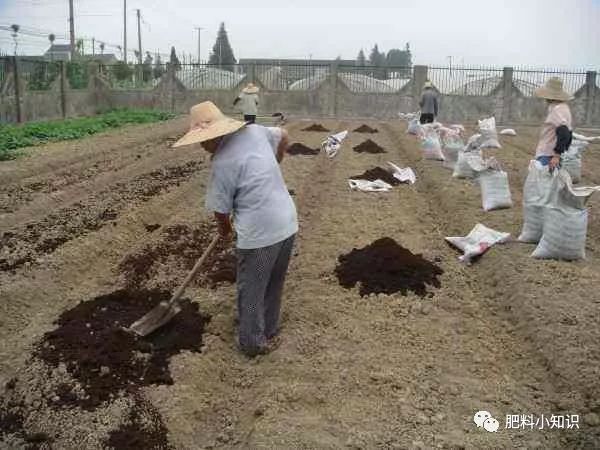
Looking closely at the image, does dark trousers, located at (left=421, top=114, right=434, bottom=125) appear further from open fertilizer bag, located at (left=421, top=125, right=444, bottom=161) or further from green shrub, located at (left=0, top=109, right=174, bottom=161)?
green shrub, located at (left=0, top=109, right=174, bottom=161)

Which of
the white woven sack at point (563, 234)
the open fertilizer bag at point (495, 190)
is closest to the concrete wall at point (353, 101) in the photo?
the open fertilizer bag at point (495, 190)

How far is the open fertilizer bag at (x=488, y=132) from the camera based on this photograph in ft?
39.1

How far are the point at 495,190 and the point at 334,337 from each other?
4034 mm

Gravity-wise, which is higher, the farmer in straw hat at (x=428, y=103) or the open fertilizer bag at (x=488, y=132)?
the farmer in straw hat at (x=428, y=103)

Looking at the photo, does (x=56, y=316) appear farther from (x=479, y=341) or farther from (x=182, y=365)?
(x=479, y=341)

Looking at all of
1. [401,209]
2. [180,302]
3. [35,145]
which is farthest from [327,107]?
[180,302]

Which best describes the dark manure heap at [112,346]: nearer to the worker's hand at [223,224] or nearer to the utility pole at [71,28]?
the worker's hand at [223,224]

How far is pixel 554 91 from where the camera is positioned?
6391 mm

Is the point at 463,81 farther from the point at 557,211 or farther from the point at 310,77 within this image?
the point at 557,211

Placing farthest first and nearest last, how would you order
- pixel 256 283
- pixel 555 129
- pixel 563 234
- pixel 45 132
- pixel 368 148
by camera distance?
pixel 45 132, pixel 368 148, pixel 555 129, pixel 563 234, pixel 256 283

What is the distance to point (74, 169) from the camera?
10312 mm

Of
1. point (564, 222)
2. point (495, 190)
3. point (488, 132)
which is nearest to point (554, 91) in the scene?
point (495, 190)

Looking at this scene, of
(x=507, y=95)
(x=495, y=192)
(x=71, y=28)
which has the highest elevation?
(x=71, y=28)

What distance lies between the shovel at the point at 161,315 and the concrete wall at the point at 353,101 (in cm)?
2140
